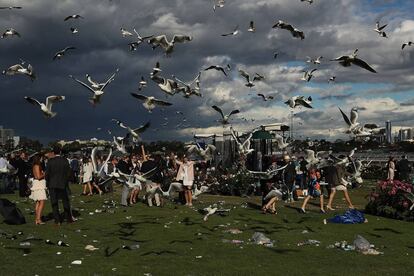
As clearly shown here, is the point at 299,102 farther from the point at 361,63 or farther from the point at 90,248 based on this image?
the point at 90,248

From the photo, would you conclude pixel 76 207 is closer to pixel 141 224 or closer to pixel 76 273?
pixel 141 224

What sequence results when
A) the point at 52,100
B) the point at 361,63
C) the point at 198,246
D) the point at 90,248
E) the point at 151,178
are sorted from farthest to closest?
the point at 151,178
the point at 52,100
the point at 361,63
the point at 198,246
the point at 90,248

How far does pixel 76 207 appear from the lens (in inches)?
845

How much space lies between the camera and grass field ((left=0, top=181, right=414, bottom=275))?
1070 cm

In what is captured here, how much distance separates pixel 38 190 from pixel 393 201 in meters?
11.0

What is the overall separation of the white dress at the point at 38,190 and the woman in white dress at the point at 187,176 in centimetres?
623

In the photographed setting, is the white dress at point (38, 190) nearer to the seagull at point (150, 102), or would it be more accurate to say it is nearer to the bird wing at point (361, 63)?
the seagull at point (150, 102)

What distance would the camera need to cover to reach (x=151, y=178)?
2170cm

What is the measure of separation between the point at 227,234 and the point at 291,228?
218cm

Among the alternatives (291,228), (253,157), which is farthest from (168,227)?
(253,157)

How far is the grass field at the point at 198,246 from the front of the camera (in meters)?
10.7

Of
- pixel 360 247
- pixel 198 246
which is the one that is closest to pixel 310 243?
pixel 360 247

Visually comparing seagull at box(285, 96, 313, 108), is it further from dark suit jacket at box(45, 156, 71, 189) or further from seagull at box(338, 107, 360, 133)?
dark suit jacket at box(45, 156, 71, 189)

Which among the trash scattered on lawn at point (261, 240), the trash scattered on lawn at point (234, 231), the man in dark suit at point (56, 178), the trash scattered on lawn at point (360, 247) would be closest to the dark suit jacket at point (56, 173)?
the man in dark suit at point (56, 178)
